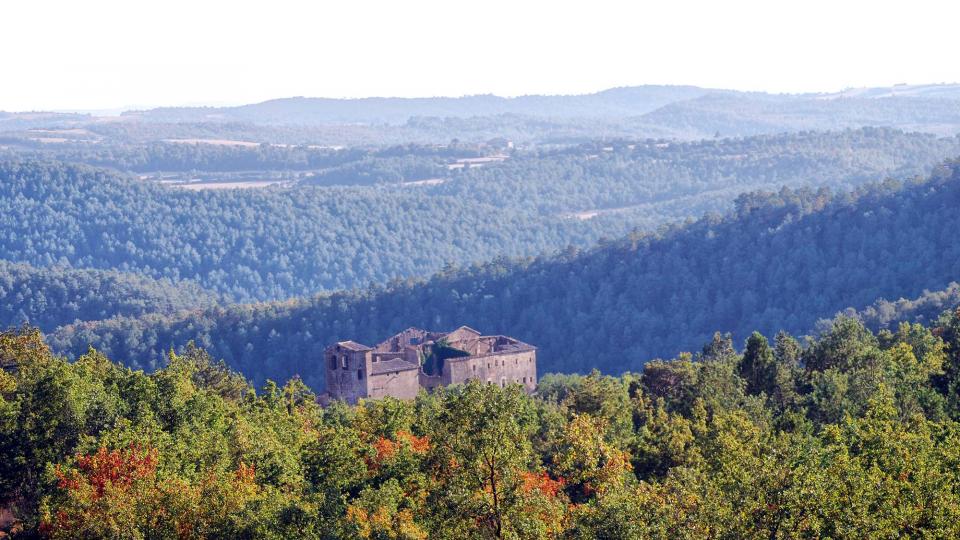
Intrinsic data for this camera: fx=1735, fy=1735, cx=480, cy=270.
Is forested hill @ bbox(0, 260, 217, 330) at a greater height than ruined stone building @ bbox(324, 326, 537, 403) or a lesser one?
lesser

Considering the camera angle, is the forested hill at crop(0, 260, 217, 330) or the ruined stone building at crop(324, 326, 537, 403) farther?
the forested hill at crop(0, 260, 217, 330)

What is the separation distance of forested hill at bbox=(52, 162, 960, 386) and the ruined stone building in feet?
93.3

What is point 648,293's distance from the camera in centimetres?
16288

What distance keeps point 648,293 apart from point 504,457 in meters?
126

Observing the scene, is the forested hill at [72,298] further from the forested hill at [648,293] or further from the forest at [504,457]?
the forest at [504,457]

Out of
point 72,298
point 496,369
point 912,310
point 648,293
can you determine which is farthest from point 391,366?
point 72,298

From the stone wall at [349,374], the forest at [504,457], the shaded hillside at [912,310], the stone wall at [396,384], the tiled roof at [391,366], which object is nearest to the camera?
the forest at [504,457]

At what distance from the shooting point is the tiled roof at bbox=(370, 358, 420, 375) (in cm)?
10569

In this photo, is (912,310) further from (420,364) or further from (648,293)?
(648,293)

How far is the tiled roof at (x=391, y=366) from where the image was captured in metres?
106

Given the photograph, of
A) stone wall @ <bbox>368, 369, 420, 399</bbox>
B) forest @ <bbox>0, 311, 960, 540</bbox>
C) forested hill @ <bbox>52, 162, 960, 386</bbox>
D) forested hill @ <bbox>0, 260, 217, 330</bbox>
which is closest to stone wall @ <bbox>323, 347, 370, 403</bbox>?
stone wall @ <bbox>368, 369, 420, 399</bbox>

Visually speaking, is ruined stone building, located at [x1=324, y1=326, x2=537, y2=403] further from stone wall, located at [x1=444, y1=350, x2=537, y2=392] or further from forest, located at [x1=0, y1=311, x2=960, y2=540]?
forest, located at [x1=0, y1=311, x2=960, y2=540]

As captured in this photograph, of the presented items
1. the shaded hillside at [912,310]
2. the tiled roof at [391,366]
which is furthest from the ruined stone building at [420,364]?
the shaded hillside at [912,310]

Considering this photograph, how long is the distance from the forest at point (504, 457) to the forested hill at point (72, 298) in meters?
116
